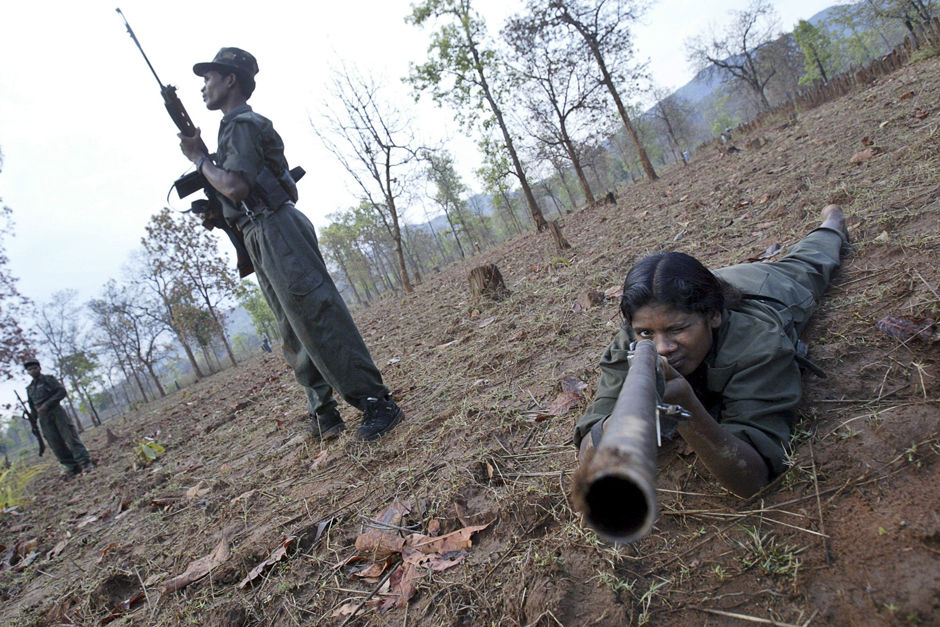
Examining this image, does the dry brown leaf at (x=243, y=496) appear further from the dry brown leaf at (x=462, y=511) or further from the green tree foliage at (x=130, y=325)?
the green tree foliage at (x=130, y=325)

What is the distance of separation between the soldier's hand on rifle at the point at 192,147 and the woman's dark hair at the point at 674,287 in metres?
2.81

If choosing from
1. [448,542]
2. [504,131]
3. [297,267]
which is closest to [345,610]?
[448,542]

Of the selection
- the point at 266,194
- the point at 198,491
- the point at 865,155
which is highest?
the point at 266,194

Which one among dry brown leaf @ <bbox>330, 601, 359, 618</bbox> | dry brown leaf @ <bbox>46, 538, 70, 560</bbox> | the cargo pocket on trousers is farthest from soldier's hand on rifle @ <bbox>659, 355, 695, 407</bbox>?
dry brown leaf @ <bbox>46, 538, 70, 560</bbox>

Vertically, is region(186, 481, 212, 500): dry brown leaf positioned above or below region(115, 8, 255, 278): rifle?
below

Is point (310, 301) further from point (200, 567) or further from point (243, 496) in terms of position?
point (200, 567)

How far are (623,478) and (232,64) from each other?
3322 millimetres

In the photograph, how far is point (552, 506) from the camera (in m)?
1.59

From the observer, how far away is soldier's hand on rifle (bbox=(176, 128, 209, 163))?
2.92 meters

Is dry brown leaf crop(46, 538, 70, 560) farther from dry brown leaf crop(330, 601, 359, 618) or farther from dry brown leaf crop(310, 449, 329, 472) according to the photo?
dry brown leaf crop(330, 601, 359, 618)

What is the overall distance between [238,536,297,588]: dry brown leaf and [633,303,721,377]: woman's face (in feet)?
5.57

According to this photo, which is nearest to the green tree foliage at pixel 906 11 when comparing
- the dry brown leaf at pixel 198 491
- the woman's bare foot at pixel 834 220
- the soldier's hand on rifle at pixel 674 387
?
the woman's bare foot at pixel 834 220

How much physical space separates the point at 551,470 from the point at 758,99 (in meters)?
43.2

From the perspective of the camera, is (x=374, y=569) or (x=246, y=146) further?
(x=246, y=146)
